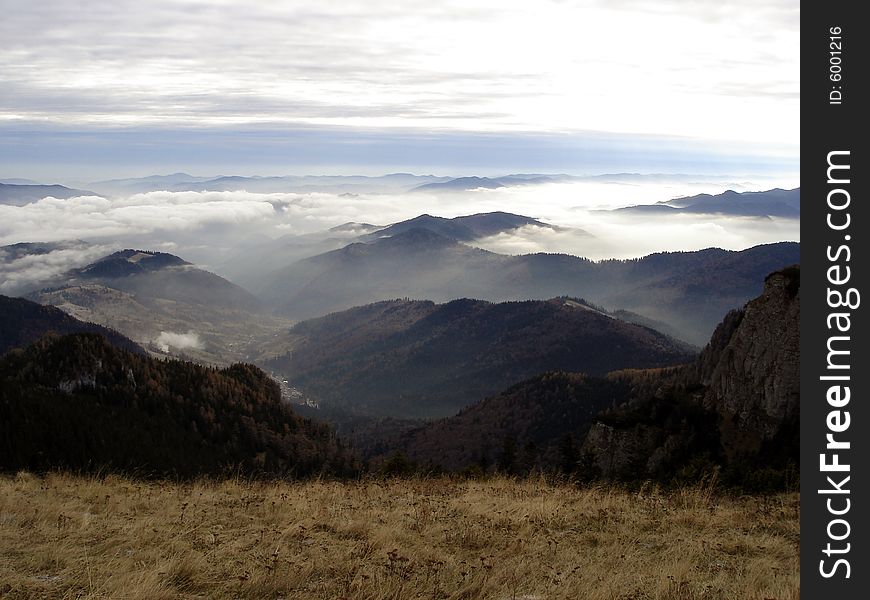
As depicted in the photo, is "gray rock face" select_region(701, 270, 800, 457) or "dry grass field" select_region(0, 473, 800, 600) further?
"gray rock face" select_region(701, 270, 800, 457)

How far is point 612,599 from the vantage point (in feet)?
27.9

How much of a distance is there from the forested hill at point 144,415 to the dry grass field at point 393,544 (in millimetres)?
48654

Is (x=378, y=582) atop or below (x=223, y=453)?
atop

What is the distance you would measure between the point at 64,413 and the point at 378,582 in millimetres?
77557

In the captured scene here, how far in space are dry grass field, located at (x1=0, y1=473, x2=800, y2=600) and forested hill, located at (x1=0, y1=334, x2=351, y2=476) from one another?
48.7 meters

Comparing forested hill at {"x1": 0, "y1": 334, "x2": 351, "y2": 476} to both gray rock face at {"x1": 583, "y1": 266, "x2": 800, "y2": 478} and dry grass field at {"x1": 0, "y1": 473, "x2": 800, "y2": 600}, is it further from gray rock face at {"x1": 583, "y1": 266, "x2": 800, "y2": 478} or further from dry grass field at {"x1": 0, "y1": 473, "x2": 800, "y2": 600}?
dry grass field at {"x1": 0, "y1": 473, "x2": 800, "y2": 600}

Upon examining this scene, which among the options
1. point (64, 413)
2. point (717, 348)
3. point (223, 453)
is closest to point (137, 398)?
point (223, 453)

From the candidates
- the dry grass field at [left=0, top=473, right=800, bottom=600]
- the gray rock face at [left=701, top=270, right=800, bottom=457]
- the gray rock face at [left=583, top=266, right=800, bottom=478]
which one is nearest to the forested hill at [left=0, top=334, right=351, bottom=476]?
the gray rock face at [left=583, top=266, right=800, bottom=478]

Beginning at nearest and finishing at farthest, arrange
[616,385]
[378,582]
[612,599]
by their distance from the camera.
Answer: [612,599]
[378,582]
[616,385]

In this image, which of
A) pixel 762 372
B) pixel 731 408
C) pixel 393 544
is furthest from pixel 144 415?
pixel 393 544

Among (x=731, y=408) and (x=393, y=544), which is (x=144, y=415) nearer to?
(x=731, y=408)

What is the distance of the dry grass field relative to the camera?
29.7 ft

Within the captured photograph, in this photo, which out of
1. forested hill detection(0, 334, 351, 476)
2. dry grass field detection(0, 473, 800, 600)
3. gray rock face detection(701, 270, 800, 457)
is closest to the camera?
dry grass field detection(0, 473, 800, 600)

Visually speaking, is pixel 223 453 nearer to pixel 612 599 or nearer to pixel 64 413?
pixel 64 413
